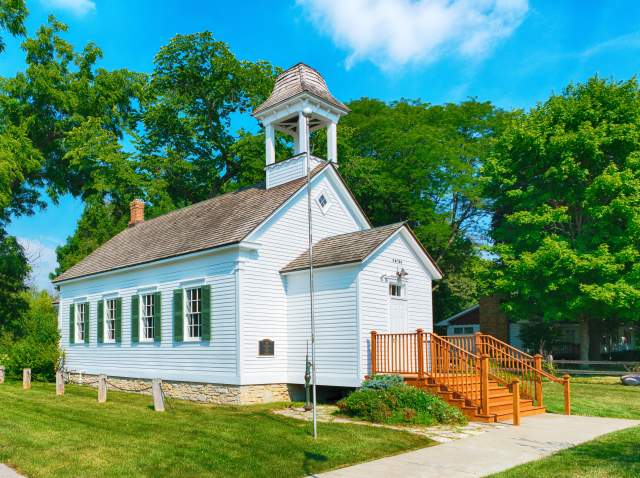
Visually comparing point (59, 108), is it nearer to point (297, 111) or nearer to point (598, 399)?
point (297, 111)

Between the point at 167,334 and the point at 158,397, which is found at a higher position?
the point at 167,334

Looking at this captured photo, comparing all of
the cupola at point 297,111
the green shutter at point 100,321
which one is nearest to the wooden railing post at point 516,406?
the cupola at point 297,111

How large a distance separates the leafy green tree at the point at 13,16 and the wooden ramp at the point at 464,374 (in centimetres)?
2394

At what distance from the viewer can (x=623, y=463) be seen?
8.90 metres

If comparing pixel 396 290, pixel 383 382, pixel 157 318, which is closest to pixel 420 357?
pixel 383 382

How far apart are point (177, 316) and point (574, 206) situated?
1875 centimetres

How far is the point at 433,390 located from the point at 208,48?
30.7 metres

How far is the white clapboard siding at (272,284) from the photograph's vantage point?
1605 centimetres

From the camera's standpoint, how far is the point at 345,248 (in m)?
16.1

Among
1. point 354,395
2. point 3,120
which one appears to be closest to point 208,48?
point 3,120

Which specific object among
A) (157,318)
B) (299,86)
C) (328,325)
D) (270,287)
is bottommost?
(328,325)

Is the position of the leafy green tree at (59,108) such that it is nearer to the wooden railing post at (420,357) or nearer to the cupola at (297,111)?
the cupola at (297,111)

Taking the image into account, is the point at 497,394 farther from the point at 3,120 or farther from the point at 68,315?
the point at 3,120

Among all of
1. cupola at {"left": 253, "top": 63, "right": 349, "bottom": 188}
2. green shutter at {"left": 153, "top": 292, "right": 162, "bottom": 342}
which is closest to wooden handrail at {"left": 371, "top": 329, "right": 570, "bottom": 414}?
cupola at {"left": 253, "top": 63, "right": 349, "bottom": 188}
